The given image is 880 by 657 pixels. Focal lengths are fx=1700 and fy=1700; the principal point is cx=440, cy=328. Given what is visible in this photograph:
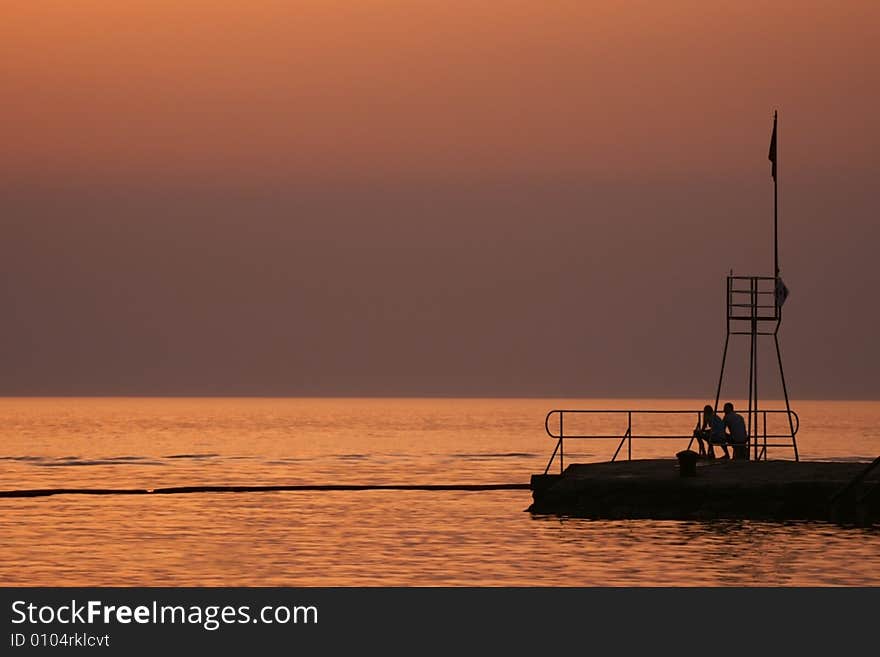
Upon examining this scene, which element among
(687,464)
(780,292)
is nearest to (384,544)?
(687,464)

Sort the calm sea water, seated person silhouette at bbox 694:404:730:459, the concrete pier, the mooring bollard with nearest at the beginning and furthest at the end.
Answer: the calm sea water
the concrete pier
the mooring bollard
seated person silhouette at bbox 694:404:730:459

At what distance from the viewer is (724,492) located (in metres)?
47.1

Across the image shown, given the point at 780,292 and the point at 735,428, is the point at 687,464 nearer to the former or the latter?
the point at 735,428

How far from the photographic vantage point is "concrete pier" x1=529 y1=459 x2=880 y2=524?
46438 mm

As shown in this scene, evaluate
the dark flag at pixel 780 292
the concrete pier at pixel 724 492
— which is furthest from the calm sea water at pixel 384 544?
the dark flag at pixel 780 292

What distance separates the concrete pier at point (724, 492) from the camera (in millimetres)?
46438

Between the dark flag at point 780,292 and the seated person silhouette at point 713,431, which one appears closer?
the seated person silhouette at point 713,431

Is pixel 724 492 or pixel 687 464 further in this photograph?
pixel 687 464

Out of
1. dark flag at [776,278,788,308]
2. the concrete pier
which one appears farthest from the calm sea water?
dark flag at [776,278,788,308]

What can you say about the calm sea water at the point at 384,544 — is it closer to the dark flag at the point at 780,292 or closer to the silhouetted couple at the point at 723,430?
the silhouetted couple at the point at 723,430

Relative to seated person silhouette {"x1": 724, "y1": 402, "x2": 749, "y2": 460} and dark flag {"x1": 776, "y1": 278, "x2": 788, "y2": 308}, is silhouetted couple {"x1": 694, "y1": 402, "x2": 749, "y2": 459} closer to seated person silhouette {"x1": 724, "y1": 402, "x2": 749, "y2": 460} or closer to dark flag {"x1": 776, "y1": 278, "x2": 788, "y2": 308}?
seated person silhouette {"x1": 724, "y1": 402, "x2": 749, "y2": 460}

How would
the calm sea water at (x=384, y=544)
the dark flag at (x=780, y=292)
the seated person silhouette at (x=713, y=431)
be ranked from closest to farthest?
the calm sea water at (x=384, y=544), the seated person silhouette at (x=713, y=431), the dark flag at (x=780, y=292)

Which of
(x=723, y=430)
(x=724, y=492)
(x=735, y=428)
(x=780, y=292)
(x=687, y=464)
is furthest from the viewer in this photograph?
(x=780, y=292)
